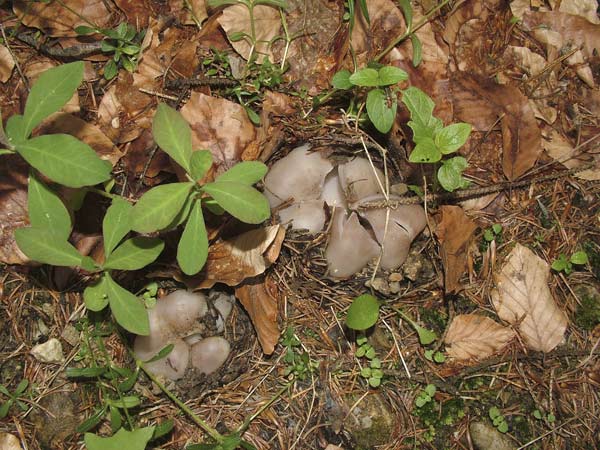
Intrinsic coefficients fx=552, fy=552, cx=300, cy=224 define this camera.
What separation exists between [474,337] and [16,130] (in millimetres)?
2155

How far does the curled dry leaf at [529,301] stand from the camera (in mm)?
2666

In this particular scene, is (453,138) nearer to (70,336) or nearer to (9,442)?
(70,336)

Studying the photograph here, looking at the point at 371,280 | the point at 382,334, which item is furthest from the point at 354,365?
the point at 371,280

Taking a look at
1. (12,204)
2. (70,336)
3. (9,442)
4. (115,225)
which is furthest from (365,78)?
(9,442)

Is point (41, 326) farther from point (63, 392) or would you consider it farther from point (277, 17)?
point (277, 17)

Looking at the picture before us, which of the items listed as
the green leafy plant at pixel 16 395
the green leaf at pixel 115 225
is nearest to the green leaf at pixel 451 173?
the green leaf at pixel 115 225

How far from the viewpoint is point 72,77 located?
2.03 meters

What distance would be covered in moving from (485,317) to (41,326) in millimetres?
2050

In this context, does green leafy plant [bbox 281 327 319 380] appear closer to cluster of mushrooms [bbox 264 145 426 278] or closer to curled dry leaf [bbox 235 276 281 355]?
curled dry leaf [bbox 235 276 281 355]

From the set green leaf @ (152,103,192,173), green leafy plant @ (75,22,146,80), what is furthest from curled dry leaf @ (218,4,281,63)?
green leaf @ (152,103,192,173)

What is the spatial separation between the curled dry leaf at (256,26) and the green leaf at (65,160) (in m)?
1.00

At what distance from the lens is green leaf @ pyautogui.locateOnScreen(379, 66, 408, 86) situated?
8.01 ft

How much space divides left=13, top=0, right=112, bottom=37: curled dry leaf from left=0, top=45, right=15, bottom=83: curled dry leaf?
0.55 feet

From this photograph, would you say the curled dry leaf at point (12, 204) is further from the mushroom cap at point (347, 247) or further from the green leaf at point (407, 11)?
the green leaf at point (407, 11)
